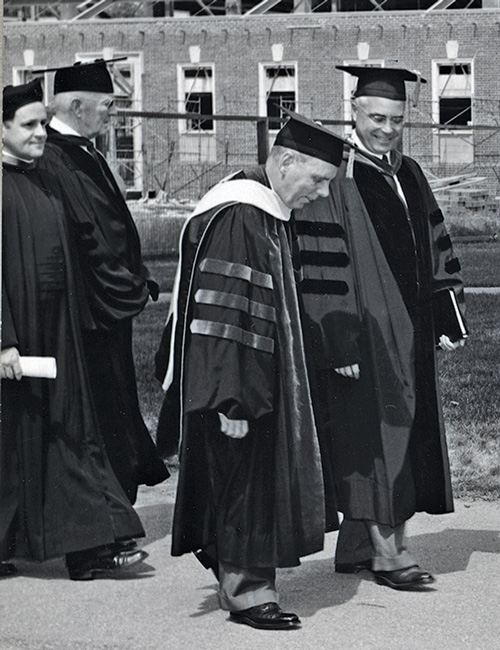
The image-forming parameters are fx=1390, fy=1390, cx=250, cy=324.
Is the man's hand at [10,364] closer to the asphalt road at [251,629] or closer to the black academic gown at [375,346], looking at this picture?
the asphalt road at [251,629]

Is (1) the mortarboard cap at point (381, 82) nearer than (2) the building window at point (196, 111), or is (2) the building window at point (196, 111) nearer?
(1) the mortarboard cap at point (381, 82)

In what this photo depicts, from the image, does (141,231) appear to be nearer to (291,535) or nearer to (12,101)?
(12,101)

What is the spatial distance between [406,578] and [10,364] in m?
1.70

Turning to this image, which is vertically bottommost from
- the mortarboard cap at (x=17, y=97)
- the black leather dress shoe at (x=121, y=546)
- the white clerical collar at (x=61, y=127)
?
the black leather dress shoe at (x=121, y=546)

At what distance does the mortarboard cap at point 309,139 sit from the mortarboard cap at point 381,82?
0.59 m

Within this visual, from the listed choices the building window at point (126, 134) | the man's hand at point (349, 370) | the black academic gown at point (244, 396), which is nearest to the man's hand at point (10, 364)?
the black academic gown at point (244, 396)

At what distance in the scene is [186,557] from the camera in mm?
5598

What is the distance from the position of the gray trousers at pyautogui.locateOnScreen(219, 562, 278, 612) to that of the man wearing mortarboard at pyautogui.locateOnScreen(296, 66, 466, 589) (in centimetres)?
52

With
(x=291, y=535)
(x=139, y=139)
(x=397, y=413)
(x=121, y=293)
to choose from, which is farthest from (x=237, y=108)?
(x=291, y=535)

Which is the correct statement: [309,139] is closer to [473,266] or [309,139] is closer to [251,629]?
[473,266]

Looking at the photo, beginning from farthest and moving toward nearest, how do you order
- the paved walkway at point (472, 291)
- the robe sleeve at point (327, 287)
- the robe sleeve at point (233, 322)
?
1. the paved walkway at point (472, 291)
2. the robe sleeve at point (327, 287)
3. the robe sleeve at point (233, 322)

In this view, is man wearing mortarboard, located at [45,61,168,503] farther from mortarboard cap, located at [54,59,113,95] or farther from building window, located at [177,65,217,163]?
building window, located at [177,65,217,163]

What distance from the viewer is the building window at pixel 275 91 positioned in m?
5.55

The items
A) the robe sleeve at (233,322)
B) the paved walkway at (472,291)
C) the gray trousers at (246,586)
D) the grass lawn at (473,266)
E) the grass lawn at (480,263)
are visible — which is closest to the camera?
the robe sleeve at (233,322)
